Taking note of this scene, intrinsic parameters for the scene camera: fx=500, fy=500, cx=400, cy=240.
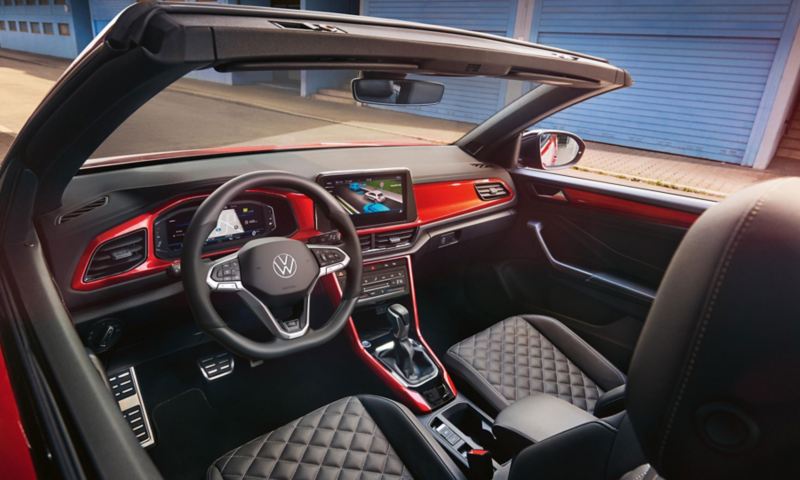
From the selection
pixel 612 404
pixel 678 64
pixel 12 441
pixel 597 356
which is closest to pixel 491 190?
pixel 597 356

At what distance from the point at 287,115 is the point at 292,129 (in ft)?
5.63

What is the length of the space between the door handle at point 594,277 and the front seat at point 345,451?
1357 millimetres

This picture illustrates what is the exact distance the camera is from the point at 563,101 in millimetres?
2314

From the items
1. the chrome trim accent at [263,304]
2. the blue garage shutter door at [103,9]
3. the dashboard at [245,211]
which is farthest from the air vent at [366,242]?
the blue garage shutter door at [103,9]

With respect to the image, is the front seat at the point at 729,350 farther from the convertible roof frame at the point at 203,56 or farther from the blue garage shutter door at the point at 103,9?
the blue garage shutter door at the point at 103,9

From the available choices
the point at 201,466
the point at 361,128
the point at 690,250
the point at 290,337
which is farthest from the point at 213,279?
the point at 361,128

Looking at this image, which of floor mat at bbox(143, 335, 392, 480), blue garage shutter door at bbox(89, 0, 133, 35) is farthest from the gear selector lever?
blue garage shutter door at bbox(89, 0, 133, 35)

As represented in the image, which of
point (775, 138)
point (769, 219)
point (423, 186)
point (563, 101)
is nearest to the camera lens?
point (769, 219)

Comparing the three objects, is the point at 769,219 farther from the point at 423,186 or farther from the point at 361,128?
the point at 361,128

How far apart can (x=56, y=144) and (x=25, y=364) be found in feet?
1.55

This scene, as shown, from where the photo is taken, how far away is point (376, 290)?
244cm

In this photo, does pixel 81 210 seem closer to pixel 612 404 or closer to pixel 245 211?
pixel 245 211

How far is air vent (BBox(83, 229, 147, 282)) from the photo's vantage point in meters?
1.61

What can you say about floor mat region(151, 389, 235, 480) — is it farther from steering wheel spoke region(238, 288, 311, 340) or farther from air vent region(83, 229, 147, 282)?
steering wheel spoke region(238, 288, 311, 340)
